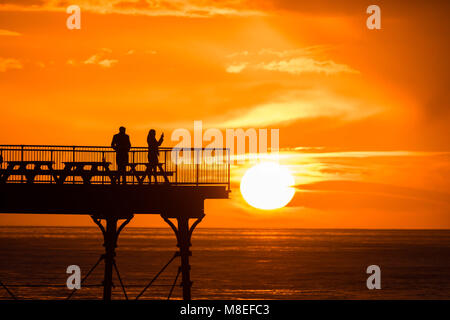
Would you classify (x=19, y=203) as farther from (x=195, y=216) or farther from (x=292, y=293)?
(x=292, y=293)

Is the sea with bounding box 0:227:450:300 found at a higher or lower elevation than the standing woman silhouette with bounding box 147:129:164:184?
lower

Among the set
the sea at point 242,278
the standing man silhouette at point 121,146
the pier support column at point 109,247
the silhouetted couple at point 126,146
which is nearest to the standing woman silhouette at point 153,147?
the silhouetted couple at point 126,146

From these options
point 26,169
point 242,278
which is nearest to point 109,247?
point 26,169

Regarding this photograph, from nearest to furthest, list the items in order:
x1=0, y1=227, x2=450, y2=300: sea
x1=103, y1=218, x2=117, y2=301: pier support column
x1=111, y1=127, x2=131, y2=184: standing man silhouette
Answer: x1=111, y1=127, x2=131, y2=184: standing man silhouette
x1=103, y1=218, x2=117, y2=301: pier support column
x1=0, y1=227, x2=450, y2=300: sea

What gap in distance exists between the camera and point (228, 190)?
101ft

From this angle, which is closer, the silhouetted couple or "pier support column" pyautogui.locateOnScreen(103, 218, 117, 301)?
the silhouetted couple

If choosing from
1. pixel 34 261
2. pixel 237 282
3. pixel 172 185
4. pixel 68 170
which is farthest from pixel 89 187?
pixel 34 261

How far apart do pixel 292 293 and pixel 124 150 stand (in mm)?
47602

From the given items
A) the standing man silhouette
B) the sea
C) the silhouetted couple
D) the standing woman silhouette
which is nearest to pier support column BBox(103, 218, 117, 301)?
the standing man silhouette

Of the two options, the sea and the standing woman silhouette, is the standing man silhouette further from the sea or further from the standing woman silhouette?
the sea

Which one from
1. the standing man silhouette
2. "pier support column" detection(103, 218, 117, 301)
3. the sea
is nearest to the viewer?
the standing man silhouette

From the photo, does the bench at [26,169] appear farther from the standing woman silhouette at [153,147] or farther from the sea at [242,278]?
the sea at [242,278]
